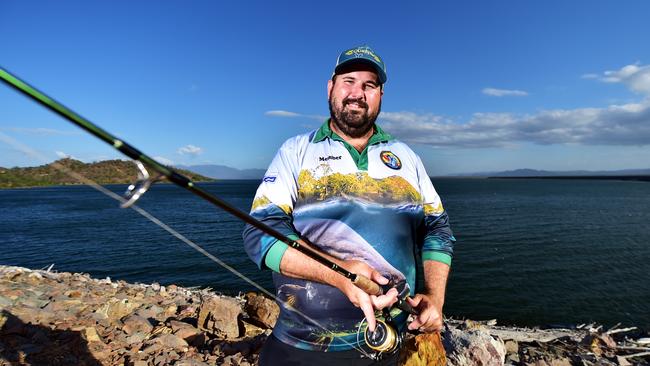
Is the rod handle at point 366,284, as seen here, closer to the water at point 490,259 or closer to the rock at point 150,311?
the rock at point 150,311

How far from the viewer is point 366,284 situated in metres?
2.69

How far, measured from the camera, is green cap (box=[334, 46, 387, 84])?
3.18 metres

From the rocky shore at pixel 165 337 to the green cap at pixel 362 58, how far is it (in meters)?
5.89

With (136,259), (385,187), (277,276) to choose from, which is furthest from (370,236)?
(136,259)

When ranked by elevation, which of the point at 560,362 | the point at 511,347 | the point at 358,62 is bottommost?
the point at 511,347

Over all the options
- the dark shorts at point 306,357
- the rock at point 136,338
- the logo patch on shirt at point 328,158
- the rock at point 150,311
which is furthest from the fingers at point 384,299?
the rock at point 150,311

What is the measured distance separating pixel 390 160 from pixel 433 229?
2.70ft

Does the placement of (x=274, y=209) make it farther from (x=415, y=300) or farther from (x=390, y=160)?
(x=415, y=300)

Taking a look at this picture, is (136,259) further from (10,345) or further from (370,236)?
(370,236)

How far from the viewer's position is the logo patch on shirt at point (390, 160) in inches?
129

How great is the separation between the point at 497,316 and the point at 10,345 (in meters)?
24.0

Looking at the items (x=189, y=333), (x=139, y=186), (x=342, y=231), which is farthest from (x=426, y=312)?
(x=189, y=333)

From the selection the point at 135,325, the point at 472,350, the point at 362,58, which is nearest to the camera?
the point at 362,58

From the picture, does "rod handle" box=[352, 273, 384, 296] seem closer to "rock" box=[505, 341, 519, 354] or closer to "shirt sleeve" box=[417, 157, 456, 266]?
"shirt sleeve" box=[417, 157, 456, 266]
